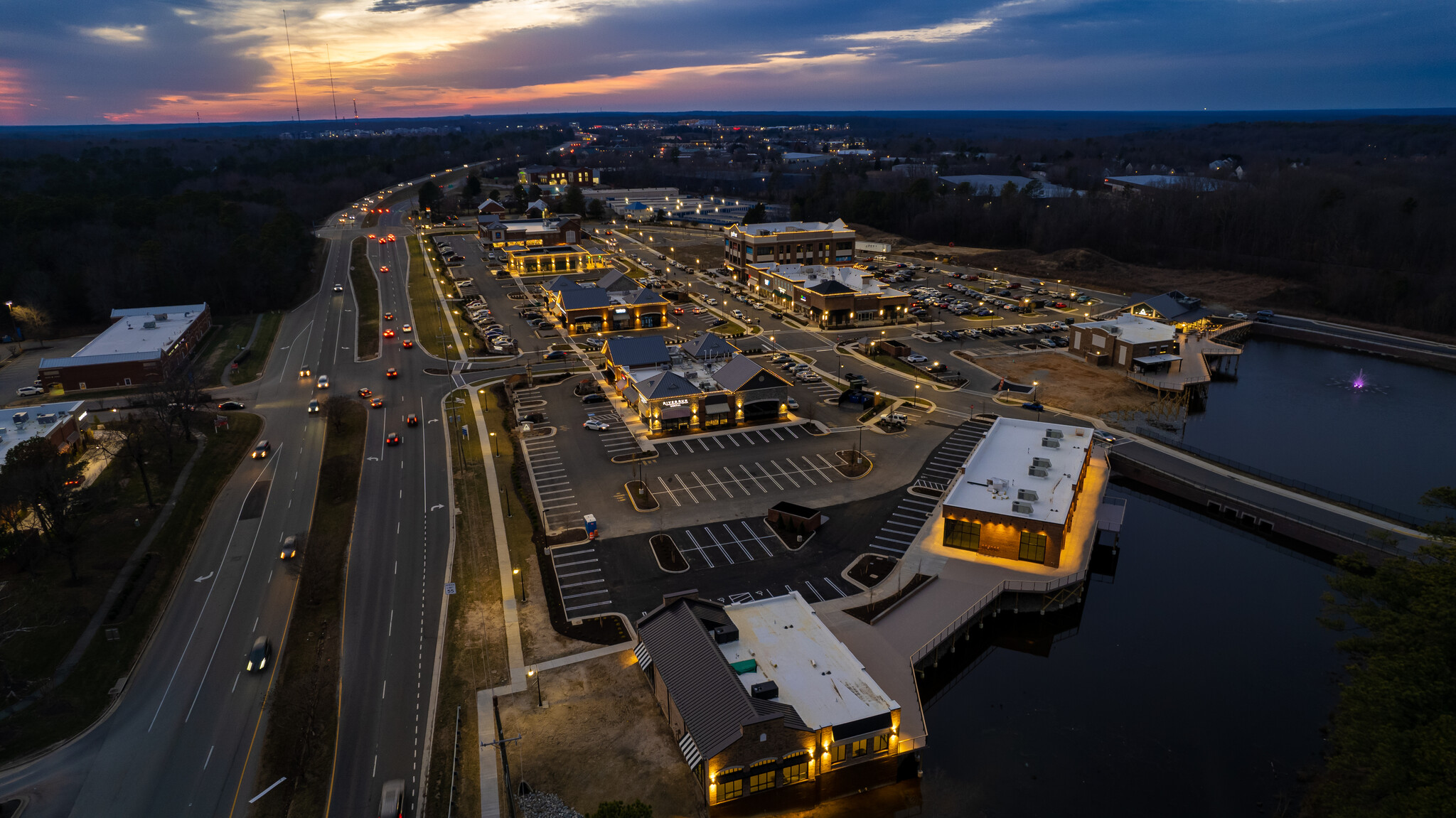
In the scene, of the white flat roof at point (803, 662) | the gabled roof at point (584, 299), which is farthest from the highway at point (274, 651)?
the gabled roof at point (584, 299)

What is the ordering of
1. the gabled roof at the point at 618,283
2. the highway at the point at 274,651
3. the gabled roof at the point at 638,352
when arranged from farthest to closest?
the gabled roof at the point at 618,283
the gabled roof at the point at 638,352
the highway at the point at 274,651

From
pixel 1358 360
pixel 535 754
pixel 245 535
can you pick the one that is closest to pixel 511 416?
pixel 245 535

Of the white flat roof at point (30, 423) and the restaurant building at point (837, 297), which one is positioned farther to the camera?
the restaurant building at point (837, 297)

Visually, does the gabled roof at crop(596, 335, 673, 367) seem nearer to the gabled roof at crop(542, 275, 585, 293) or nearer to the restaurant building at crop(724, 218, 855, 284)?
the gabled roof at crop(542, 275, 585, 293)

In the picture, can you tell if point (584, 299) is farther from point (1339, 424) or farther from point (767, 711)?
point (1339, 424)

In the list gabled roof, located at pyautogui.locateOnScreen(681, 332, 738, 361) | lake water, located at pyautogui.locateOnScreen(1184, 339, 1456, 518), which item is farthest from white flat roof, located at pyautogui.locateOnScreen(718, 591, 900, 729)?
lake water, located at pyautogui.locateOnScreen(1184, 339, 1456, 518)

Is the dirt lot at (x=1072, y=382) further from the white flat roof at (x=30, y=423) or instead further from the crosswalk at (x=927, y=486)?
the white flat roof at (x=30, y=423)
